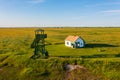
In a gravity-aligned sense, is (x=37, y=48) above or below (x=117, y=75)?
above

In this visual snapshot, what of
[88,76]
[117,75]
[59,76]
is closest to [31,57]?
[59,76]

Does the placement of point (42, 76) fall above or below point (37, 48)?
below

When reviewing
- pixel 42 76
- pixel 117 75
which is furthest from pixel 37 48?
pixel 117 75

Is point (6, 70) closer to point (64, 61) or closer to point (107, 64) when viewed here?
point (64, 61)

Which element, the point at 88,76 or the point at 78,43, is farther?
the point at 78,43

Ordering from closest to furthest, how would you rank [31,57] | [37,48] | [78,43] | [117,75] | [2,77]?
[117,75], [2,77], [31,57], [37,48], [78,43]

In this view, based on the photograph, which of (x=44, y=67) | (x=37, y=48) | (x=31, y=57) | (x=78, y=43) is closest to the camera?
(x=44, y=67)

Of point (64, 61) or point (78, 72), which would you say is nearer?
point (78, 72)

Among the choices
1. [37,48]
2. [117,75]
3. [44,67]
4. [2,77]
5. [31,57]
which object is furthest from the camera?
[37,48]

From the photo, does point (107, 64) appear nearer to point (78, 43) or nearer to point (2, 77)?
point (2, 77)
